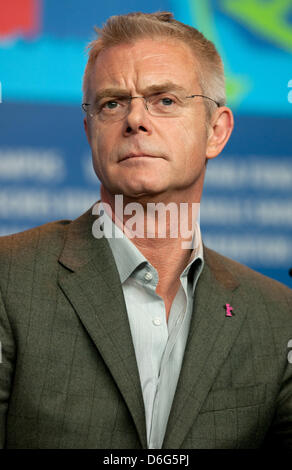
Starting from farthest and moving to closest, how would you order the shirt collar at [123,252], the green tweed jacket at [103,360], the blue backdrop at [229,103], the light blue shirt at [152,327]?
the blue backdrop at [229,103] → the shirt collar at [123,252] → the light blue shirt at [152,327] → the green tweed jacket at [103,360]

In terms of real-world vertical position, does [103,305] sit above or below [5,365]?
above

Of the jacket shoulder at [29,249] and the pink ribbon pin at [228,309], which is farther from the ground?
the jacket shoulder at [29,249]

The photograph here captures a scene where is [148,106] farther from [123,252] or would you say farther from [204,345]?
[204,345]

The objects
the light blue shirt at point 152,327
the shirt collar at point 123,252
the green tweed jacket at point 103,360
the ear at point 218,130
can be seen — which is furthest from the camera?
the ear at point 218,130

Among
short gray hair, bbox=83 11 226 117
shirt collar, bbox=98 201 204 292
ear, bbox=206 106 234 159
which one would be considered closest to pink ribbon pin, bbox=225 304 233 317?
shirt collar, bbox=98 201 204 292

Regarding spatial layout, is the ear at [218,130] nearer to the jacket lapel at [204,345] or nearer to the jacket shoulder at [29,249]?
the jacket lapel at [204,345]

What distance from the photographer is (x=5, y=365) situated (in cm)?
161

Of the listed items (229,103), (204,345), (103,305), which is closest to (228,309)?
(204,345)

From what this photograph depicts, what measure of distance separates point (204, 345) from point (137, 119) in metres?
0.65

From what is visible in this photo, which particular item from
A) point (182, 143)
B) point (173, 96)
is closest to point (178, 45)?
point (173, 96)

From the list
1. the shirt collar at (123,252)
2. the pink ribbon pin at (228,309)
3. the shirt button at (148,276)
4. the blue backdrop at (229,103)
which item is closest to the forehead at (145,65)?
the shirt collar at (123,252)

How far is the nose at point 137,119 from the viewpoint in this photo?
5.79 ft

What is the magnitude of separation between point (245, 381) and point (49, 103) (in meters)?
1.52
